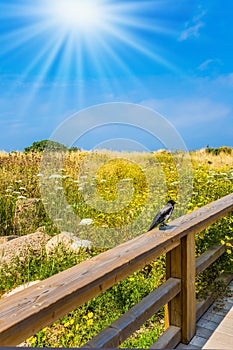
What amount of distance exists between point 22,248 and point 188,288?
1.84 metres

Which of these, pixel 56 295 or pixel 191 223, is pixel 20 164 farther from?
pixel 56 295

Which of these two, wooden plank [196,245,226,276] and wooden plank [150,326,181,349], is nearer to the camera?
wooden plank [150,326,181,349]

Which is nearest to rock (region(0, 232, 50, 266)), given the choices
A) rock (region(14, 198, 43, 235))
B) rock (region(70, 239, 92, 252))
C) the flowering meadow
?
the flowering meadow

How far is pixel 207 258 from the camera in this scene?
2.95m

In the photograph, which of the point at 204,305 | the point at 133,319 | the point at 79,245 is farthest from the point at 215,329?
the point at 79,245

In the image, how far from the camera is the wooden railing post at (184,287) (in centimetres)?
244

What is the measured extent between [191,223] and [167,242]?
392 mm

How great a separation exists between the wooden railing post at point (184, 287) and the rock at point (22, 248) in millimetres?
1621

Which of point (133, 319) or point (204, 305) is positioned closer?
point (133, 319)

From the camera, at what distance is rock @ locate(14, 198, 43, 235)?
16.2ft

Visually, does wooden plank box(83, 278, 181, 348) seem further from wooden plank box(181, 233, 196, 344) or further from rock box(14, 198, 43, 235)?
rock box(14, 198, 43, 235)

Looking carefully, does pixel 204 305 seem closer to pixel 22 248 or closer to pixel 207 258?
pixel 207 258

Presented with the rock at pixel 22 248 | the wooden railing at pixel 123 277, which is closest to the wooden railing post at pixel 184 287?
the wooden railing at pixel 123 277

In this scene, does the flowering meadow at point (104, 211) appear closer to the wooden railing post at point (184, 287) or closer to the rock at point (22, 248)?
the rock at point (22, 248)
